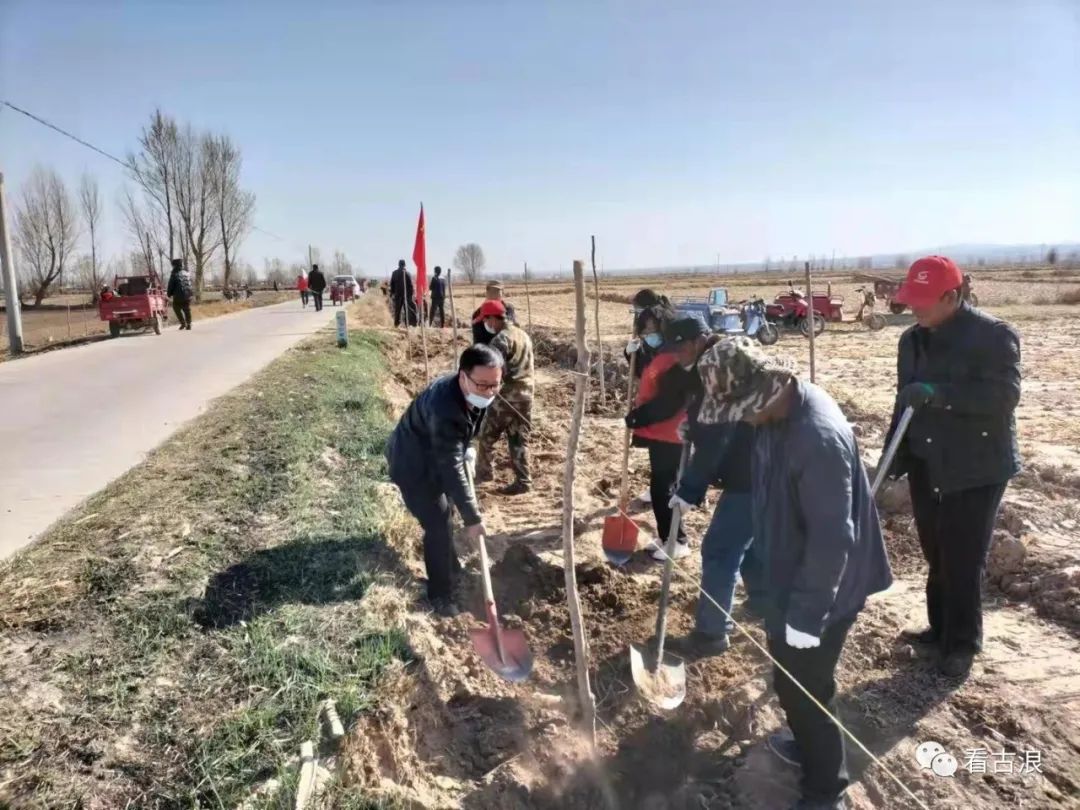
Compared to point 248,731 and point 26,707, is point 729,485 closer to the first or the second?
point 248,731

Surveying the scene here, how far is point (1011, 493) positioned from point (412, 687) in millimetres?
4942

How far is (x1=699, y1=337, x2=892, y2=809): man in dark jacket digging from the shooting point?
2.19m

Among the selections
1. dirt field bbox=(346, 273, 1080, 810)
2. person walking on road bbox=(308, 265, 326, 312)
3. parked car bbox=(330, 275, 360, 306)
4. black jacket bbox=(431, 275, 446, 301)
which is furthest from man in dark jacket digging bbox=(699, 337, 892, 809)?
parked car bbox=(330, 275, 360, 306)

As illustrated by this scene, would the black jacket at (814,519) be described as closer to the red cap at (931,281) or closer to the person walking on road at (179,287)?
the red cap at (931,281)

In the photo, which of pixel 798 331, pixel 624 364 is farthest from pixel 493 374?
pixel 798 331

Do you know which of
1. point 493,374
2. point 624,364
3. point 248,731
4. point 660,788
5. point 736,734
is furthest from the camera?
point 624,364

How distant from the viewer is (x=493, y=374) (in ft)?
11.1

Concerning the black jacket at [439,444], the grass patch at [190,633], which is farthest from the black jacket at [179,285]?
the black jacket at [439,444]

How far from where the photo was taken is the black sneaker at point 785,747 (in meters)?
2.85

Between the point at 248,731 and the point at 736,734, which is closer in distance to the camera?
the point at 248,731

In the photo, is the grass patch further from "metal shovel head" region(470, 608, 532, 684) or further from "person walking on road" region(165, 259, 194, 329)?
"person walking on road" region(165, 259, 194, 329)

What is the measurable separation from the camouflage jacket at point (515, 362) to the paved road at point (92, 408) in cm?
323

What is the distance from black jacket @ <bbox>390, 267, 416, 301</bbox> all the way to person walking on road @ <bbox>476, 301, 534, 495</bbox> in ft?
34.6

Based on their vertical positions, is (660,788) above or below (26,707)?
below
